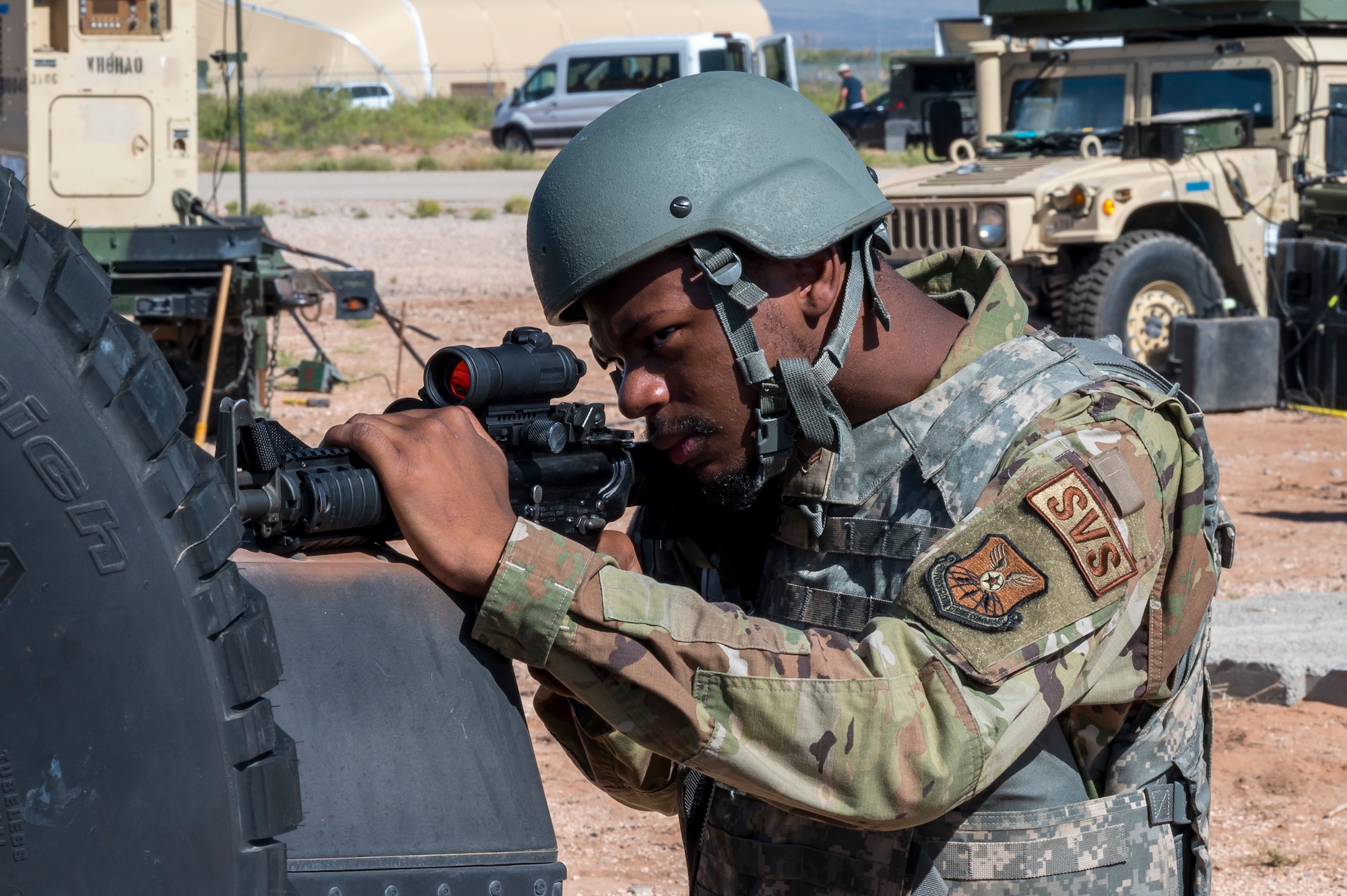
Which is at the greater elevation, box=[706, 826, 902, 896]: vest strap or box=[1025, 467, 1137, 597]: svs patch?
box=[1025, 467, 1137, 597]: svs patch

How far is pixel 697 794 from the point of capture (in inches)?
87.2

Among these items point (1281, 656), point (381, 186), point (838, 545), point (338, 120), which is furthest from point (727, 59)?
point (338, 120)

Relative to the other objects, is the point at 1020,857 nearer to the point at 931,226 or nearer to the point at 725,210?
the point at 725,210

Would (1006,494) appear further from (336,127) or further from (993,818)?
(336,127)

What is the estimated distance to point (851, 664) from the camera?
1.70 metres

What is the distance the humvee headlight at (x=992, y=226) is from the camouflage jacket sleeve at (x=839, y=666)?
7975mm

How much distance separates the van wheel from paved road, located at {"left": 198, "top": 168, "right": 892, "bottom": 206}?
5.43 ft

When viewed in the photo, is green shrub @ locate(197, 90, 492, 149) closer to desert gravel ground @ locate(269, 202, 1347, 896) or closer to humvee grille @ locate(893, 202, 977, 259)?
desert gravel ground @ locate(269, 202, 1347, 896)

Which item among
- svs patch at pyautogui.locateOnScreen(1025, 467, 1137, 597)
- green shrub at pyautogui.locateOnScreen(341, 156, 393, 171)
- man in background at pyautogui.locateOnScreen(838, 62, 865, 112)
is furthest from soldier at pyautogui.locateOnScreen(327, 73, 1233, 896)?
green shrub at pyautogui.locateOnScreen(341, 156, 393, 171)

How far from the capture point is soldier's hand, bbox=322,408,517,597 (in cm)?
162

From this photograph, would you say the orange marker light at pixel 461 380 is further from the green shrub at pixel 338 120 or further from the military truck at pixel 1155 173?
the green shrub at pixel 338 120

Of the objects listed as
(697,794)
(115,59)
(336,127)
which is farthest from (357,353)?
(336,127)

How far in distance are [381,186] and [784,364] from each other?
2486 cm

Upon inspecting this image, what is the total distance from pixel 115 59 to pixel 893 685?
25.5ft
